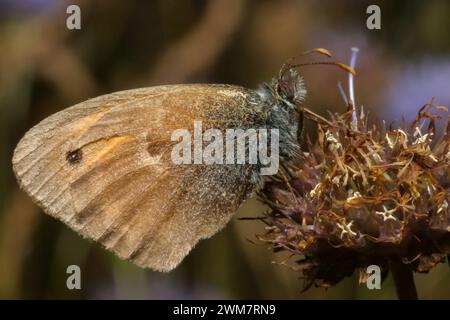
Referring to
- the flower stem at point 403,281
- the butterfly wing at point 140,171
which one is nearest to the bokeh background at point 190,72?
the butterfly wing at point 140,171

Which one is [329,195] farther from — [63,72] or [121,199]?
[63,72]

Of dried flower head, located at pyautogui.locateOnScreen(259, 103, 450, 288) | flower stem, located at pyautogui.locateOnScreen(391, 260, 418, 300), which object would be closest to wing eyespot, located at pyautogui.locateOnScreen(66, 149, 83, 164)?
dried flower head, located at pyautogui.locateOnScreen(259, 103, 450, 288)


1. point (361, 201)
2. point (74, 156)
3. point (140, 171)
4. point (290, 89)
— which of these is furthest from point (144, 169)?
point (361, 201)

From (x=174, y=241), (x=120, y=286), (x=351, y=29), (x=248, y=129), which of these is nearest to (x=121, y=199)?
(x=174, y=241)

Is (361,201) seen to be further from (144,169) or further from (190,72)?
(190,72)

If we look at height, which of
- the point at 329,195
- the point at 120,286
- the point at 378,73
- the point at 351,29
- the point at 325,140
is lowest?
the point at 120,286

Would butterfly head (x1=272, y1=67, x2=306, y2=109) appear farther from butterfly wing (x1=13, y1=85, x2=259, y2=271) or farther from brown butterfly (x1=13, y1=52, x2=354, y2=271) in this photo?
butterfly wing (x1=13, y1=85, x2=259, y2=271)
